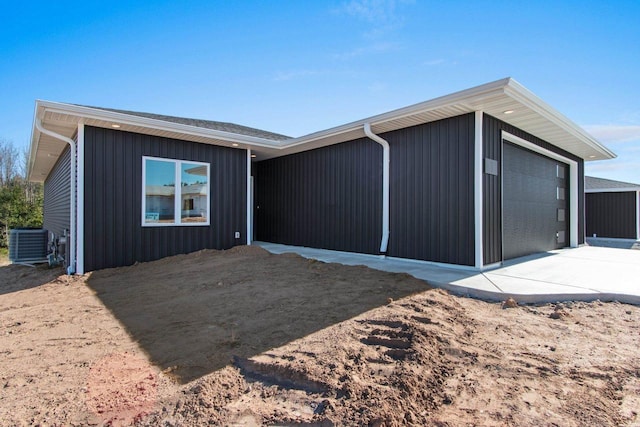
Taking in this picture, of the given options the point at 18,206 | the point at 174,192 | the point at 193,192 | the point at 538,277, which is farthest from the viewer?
the point at 18,206

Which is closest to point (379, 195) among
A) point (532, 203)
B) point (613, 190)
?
point (532, 203)

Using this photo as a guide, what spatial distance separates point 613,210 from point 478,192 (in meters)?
12.4

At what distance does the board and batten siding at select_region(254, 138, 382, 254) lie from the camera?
6793 millimetres

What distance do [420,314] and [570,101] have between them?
7.67 meters

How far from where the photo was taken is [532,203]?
23.7 feet

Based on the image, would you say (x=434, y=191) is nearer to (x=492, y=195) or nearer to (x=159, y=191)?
(x=492, y=195)

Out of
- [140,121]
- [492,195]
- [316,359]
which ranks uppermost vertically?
[140,121]

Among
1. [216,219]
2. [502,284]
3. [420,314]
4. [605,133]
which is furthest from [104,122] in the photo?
[605,133]

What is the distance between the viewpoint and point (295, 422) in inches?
68.3

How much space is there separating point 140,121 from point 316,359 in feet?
17.0

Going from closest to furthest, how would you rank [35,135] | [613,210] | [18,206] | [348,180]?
[35,135], [348,180], [613,210], [18,206]

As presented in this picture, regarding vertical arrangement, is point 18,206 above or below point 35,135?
below

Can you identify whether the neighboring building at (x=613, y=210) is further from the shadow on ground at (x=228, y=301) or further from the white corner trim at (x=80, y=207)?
the white corner trim at (x=80, y=207)

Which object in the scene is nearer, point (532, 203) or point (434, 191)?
point (434, 191)
